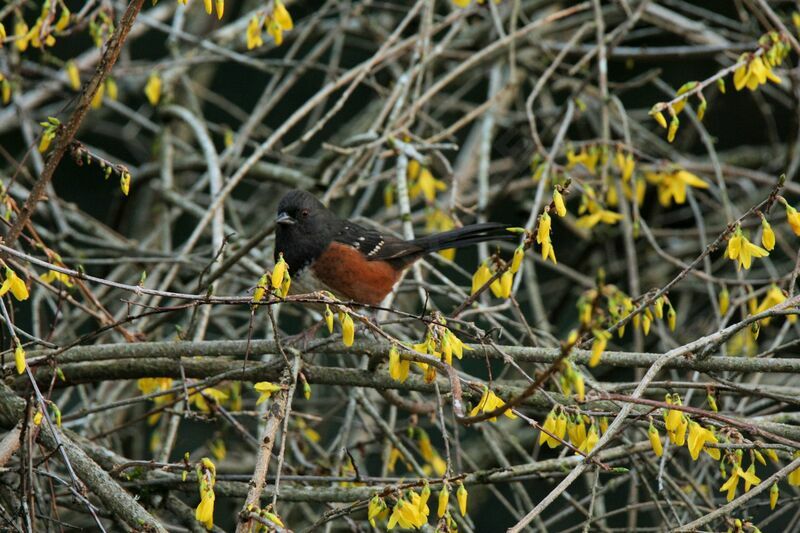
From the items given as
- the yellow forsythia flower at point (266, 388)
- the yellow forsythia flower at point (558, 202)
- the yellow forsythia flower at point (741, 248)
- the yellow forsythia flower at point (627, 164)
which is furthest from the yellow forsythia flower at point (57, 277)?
the yellow forsythia flower at point (627, 164)

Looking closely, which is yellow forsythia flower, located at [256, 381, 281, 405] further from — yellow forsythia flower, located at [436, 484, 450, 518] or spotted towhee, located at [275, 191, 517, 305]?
spotted towhee, located at [275, 191, 517, 305]

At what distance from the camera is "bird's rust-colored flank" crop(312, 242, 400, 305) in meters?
4.03

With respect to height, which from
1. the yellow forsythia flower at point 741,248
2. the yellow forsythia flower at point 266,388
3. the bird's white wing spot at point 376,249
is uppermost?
the yellow forsythia flower at point 741,248

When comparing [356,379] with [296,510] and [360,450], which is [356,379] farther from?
[296,510]

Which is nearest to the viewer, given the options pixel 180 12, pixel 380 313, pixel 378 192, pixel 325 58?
pixel 380 313

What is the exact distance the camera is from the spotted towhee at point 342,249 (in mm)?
3971

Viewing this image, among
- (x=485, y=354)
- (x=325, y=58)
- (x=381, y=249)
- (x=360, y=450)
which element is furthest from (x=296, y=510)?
(x=325, y=58)

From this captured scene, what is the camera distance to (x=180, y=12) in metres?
5.01

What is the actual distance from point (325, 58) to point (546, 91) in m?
2.82

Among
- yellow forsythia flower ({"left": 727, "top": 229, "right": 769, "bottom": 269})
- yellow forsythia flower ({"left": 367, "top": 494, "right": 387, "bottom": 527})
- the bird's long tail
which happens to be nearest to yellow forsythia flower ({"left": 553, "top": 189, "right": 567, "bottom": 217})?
yellow forsythia flower ({"left": 727, "top": 229, "right": 769, "bottom": 269})

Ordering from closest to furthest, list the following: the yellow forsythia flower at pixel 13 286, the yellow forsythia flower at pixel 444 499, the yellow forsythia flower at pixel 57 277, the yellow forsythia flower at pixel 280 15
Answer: the yellow forsythia flower at pixel 444 499 → the yellow forsythia flower at pixel 13 286 → the yellow forsythia flower at pixel 57 277 → the yellow forsythia flower at pixel 280 15

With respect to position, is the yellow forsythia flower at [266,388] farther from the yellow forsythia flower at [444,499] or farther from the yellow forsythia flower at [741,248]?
the yellow forsythia flower at [741,248]

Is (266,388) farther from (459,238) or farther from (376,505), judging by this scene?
(459,238)

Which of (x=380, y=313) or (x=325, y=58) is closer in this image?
(x=380, y=313)
